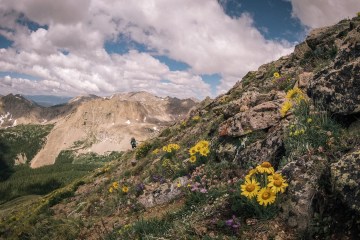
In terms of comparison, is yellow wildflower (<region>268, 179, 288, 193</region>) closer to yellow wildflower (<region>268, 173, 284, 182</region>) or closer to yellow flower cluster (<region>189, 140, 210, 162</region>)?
yellow wildflower (<region>268, 173, 284, 182</region>)

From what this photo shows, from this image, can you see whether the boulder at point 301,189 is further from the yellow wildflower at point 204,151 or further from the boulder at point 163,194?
the boulder at point 163,194

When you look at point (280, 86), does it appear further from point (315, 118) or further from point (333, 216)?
point (333, 216)

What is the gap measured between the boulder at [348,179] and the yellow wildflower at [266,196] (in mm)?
993

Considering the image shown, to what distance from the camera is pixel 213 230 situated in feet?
19.1

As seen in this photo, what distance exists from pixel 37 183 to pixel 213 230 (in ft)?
701

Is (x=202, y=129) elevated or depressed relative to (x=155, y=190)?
elevated

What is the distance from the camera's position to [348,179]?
4.87 metres

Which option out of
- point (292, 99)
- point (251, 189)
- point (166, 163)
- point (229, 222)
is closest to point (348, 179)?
point (251, 189)

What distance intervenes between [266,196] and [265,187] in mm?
195

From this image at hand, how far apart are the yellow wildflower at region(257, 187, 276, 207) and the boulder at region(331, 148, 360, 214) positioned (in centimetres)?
99

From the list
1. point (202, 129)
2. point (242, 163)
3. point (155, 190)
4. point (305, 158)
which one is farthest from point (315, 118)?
point (202, 129)

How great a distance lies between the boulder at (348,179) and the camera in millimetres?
4676

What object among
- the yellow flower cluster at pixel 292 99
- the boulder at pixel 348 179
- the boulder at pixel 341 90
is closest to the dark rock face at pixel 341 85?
the boulder at pixel 341 90

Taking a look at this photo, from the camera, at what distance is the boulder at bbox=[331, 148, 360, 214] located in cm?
468
